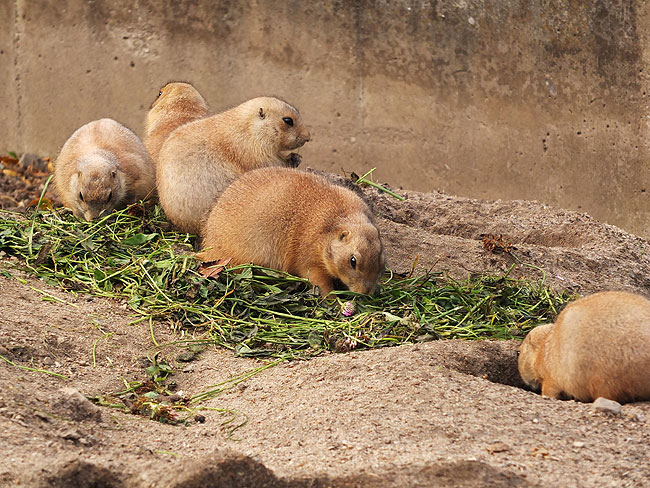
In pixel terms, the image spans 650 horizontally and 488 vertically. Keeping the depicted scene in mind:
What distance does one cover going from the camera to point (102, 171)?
24.1 feet

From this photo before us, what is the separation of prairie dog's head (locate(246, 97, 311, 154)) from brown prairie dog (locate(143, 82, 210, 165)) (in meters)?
1.06

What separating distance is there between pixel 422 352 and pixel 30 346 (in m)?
2.21

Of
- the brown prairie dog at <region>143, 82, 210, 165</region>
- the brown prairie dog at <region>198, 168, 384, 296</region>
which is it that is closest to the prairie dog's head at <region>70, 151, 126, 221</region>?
the brown prairie dog at <region>143, 82, 210, 165</region>

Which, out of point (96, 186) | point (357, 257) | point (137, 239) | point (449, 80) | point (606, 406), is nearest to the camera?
point (606, 406)

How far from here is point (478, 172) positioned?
31.0 ft

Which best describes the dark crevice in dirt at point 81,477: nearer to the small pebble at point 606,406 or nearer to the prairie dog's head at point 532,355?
the small pebble at point 606,406

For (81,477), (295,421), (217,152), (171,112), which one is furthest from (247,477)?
(171,112)

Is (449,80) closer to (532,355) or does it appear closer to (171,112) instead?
(171,112)

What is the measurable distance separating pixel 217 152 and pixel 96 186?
1.02 m

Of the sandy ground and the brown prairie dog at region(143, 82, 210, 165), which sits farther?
the brown prairie dog at region(143, 82, 210, 165)

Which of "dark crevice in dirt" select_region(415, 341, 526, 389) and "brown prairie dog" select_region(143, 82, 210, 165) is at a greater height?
"brown prairie dog" select_region(143, 82, 210, 165)

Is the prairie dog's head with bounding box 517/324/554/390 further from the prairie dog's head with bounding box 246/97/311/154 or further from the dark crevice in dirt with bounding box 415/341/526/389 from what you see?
the prairie dog's head with bounding box 246/97/311/154

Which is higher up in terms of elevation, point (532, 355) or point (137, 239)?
point (532, 355)

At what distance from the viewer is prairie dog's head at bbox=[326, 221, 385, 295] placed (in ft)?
18.9
